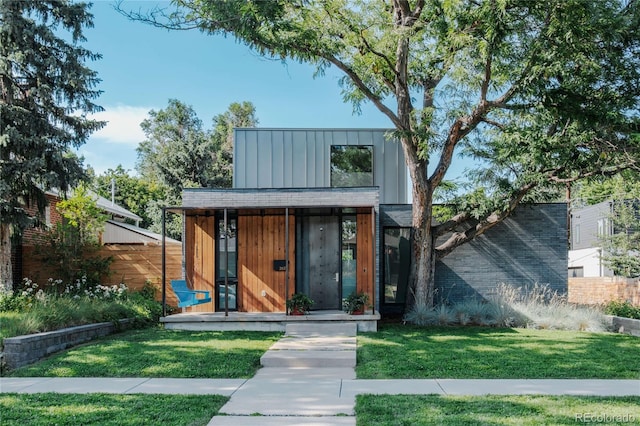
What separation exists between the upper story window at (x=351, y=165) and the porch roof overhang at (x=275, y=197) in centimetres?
316

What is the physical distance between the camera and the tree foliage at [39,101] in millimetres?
12734

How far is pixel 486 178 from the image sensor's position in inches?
503

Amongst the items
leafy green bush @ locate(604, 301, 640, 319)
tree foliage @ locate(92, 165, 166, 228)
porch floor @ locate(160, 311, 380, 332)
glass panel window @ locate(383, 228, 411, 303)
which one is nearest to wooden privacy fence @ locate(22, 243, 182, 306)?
porch floor @ locate(160, 311, 380, 332)

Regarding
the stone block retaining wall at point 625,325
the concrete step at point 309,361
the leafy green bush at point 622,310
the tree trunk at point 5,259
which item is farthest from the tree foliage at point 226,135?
the concrete step at point 309,361

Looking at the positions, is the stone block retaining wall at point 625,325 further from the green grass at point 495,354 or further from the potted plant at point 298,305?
the potted plant at point 298,305

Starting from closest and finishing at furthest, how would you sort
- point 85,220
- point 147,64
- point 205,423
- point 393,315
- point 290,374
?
point 205,423
point 290,374
point 393,315
point 85,220
point 147,64

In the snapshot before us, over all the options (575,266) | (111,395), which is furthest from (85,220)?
(575,266)

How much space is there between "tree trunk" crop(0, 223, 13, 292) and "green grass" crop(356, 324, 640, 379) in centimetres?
917

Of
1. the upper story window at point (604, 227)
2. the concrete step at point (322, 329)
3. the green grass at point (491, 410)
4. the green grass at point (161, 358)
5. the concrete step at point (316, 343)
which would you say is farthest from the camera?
the upper story window at point (604, 227)

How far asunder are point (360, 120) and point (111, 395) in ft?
38.3

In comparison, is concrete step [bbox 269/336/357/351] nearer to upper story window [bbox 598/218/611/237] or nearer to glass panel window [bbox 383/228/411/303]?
glass panel window [bbox 383/228/411/303]

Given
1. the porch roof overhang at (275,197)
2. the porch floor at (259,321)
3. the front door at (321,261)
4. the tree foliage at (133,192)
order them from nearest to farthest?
the porch floor at (259,321) < the porch roof overhang at (275,197) < the front door at (321,261) < the tree foliage at (133,192)

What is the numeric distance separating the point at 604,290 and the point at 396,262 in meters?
7.75

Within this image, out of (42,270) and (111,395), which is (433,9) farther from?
(42,270)
